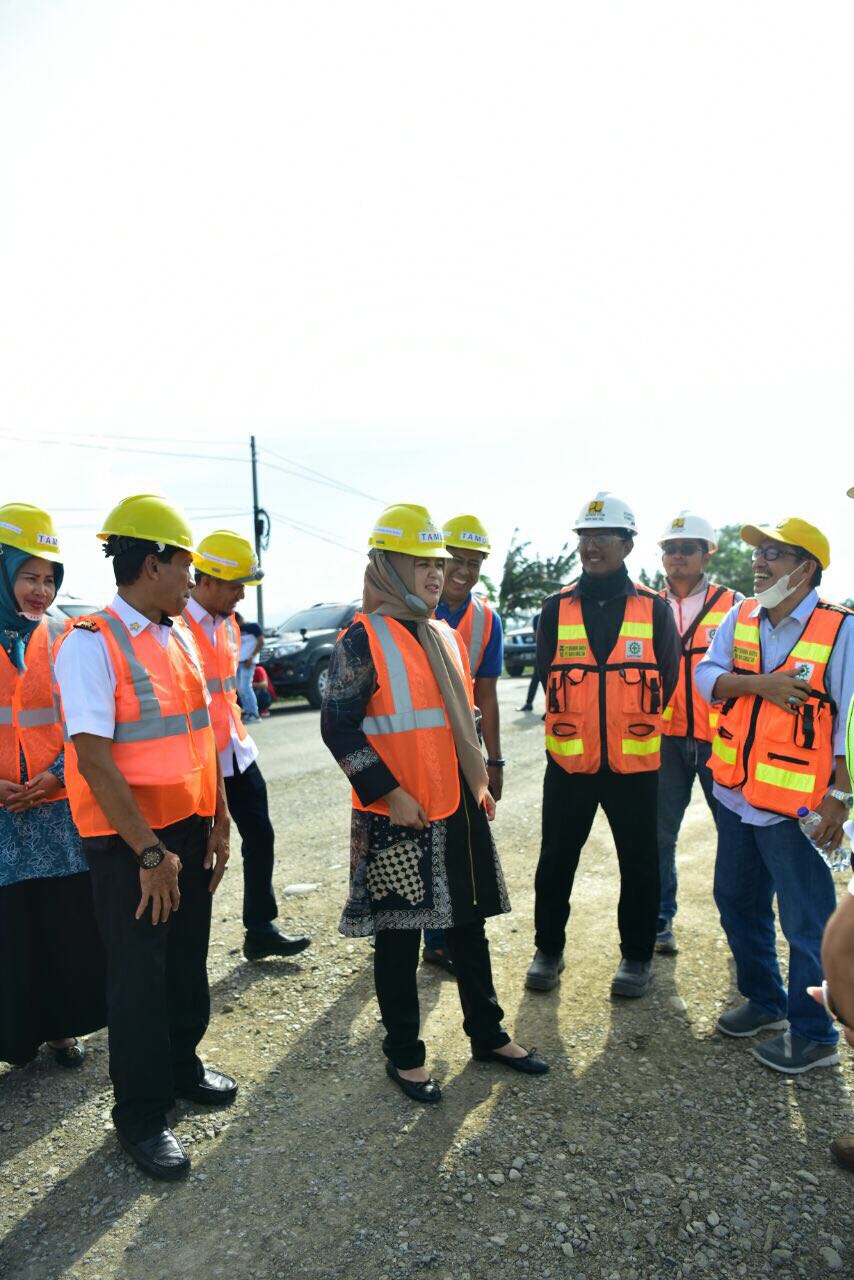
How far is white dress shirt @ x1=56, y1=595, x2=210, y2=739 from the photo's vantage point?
2.59m

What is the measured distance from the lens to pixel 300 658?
14367mm

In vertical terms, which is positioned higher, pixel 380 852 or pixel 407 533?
pixel 407 533

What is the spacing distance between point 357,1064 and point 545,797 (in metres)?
1.49

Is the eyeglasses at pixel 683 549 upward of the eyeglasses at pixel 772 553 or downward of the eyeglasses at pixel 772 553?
upward

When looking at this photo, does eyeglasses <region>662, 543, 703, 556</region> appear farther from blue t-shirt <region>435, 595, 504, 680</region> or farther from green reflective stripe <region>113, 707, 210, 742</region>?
green reflective stripe <region>113, 707, 210, 742</region>

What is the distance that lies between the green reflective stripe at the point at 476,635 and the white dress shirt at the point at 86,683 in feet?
6.57

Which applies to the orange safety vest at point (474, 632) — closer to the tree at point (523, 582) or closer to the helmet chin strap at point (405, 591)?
the helmet chin strap at point (405, 591)

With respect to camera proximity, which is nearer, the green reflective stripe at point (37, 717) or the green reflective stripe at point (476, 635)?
the green reflective stripe at point (37, 717)

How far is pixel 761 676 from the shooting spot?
329 cm

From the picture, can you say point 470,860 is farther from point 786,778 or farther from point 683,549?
point 683,549

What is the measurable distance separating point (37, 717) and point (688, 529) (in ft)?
11.4

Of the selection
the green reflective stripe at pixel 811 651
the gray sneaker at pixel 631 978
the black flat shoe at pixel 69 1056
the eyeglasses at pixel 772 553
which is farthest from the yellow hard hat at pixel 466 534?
the black flat shoe at pixel 69 1056

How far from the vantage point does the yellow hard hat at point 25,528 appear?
315cm

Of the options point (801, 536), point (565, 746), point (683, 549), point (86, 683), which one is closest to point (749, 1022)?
point (565, 746)
